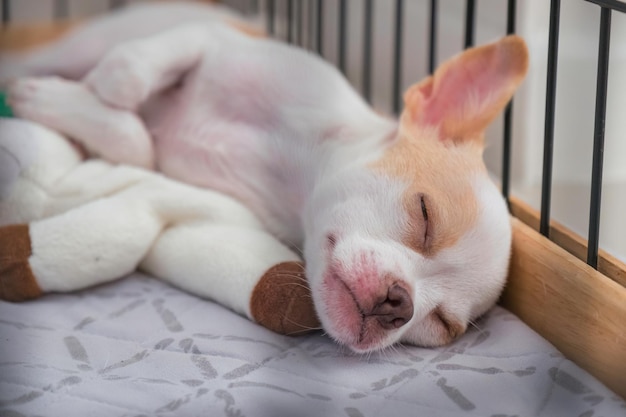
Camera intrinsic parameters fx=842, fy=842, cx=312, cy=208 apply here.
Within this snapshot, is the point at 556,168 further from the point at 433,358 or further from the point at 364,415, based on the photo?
the point at 364,415

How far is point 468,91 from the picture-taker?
1.48 meters

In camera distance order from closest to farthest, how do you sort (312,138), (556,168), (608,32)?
(608,32)
(312,138)
(556,168)

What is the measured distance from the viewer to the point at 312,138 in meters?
1.61

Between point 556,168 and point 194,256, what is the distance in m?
1.24

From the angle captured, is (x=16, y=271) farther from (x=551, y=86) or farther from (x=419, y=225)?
(x=551, y=86)

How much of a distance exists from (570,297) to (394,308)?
10.9 inches

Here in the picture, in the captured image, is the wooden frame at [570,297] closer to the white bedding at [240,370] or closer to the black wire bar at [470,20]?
the white bedding at [240,370]

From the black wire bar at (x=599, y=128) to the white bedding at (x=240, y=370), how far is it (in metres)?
0.17

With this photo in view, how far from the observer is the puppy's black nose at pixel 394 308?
3.92 ft

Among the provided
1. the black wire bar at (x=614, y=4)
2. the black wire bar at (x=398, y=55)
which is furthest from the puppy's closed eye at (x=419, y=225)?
the black wire bar at (x=398, y=55)

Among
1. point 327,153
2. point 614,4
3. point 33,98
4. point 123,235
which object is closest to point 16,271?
point 123,235

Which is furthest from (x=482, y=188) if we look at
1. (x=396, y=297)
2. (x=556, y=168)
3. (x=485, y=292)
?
(x=556, y=168)

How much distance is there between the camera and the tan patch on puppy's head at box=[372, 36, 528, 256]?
51.0 inches

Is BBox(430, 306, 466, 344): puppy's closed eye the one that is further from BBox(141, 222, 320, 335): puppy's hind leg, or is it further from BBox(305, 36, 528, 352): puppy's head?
BBox(141, 222, 320, 335): puppy's hind leg
